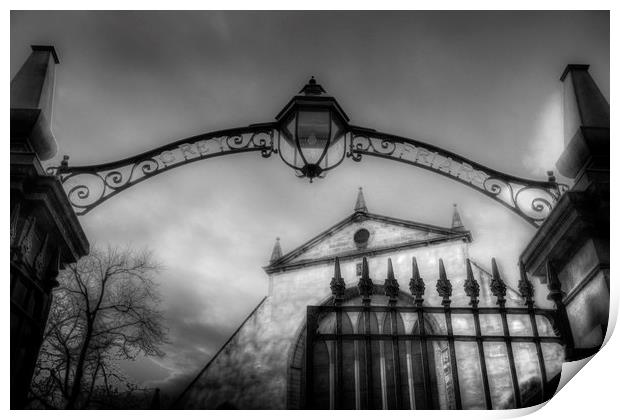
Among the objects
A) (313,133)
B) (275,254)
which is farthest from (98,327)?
(275,254)

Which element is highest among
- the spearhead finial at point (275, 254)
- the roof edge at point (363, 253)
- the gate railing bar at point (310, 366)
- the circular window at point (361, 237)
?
the circular window at point (361, 237)

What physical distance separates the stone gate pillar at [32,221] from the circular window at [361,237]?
29.5 ft

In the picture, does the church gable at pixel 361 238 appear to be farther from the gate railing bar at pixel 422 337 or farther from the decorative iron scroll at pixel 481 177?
the gate railing bar at pixel 422 337

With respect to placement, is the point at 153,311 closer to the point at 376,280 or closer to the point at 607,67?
the point at 607,67

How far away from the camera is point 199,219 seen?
252 inches

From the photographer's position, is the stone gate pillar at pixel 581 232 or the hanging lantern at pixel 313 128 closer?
the stone gate pillar at pixel 581 232

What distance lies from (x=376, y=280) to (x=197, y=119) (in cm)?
685

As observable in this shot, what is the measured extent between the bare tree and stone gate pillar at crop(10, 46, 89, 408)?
3.79ft

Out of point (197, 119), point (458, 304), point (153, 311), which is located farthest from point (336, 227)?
point (197, 119)

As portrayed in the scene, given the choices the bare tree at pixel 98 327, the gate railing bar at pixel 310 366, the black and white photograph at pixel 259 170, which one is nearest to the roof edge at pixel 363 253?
the black and white photograph at pixel 259 170

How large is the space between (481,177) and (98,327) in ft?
12.9

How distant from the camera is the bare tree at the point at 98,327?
13.6 ft

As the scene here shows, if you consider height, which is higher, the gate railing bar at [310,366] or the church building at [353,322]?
the church building at [353,322]

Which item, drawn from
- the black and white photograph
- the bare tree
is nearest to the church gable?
the black and white photograph
